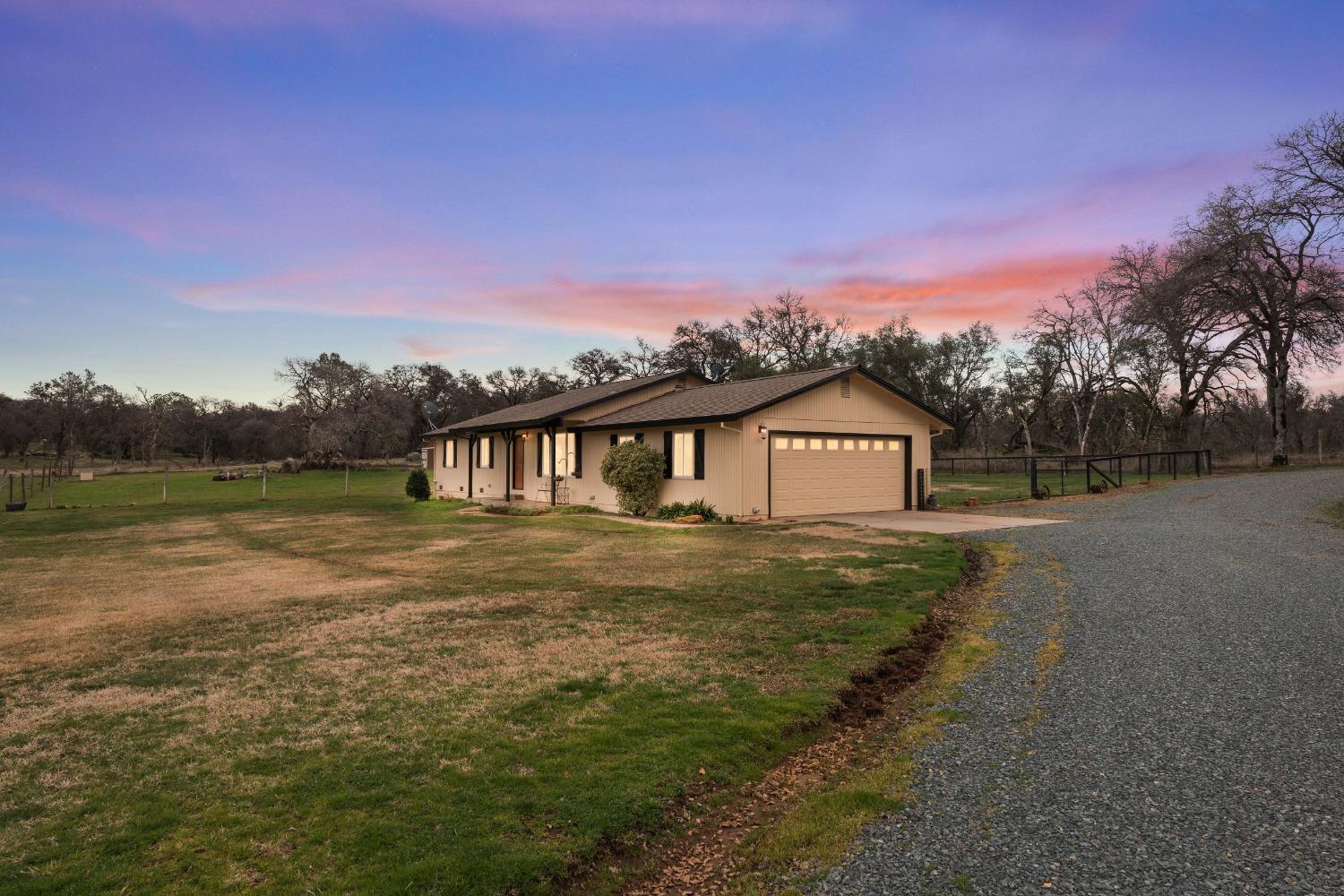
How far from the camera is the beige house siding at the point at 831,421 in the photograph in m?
16.9

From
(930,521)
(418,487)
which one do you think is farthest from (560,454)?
(930,521)

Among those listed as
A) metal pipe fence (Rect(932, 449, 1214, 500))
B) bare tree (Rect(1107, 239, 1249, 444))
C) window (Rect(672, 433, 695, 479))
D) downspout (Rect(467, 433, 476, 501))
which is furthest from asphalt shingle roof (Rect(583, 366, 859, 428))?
bare tree (Rect(1107, 239, 1249, 444))

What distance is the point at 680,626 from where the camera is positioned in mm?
7020

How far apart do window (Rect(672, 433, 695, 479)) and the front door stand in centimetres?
869

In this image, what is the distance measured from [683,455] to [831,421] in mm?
4161

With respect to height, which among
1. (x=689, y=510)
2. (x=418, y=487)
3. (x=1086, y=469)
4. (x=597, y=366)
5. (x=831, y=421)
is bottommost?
(x=689, y=510)

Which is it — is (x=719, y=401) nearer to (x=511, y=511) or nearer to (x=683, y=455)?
(x=683, y=455)

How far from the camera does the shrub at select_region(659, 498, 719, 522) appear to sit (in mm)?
16953

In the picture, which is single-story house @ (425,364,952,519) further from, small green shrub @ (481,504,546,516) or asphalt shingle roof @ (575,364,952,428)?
small green shrub @ (481,504,546,516)

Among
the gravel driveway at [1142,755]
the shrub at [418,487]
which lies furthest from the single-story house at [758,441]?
the gravel driveway at [1142,755]

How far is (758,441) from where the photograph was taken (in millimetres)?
16984

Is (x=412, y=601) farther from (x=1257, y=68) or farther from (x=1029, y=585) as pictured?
(x=1257, y=68)

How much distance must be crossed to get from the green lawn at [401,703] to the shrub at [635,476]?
6.50 meters

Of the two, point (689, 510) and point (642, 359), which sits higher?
point (642, 359)
